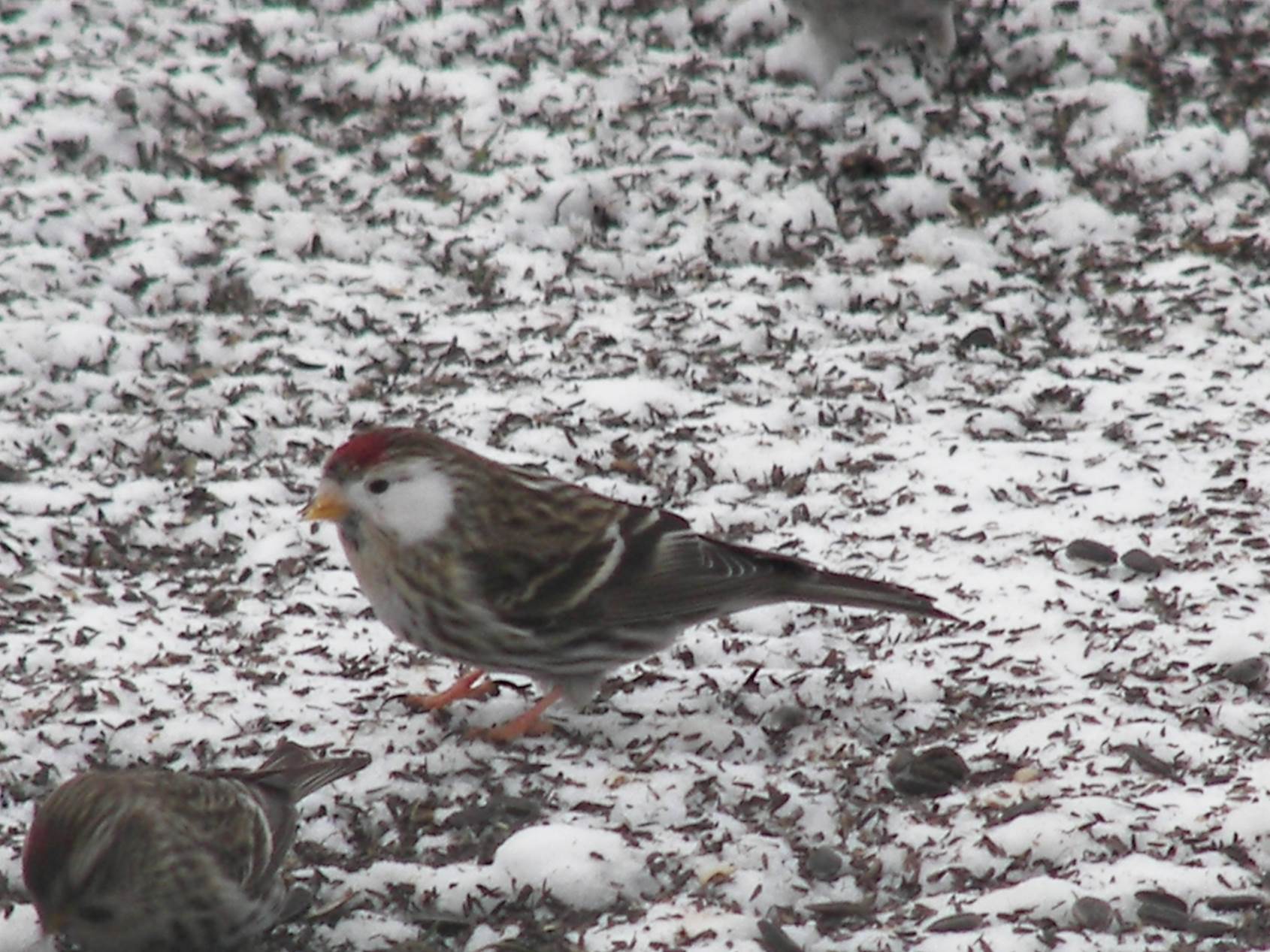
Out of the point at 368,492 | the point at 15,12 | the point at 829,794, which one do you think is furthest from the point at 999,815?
the point at 15,12

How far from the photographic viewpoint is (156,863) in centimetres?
329

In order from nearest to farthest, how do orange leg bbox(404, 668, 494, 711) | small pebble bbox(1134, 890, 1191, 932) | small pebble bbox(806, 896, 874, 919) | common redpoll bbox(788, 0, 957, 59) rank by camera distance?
small pebble bbox(1134, 890, 1191, 932) → small pebble bbox(806, 896, 874, 919) → orange leg bbox(404, 668, 494, 711) → common redpoll bbox(788, 0, 957, 59)

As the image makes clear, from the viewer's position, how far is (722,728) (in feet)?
13.8

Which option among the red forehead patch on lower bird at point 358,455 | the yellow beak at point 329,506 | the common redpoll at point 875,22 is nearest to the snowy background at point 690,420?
the common redpoll at point 875,22

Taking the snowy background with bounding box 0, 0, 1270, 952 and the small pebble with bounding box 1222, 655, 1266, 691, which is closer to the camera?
the snowy background with bounding box 0, 0, 1270, 952

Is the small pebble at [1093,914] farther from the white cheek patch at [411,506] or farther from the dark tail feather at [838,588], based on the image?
the white cheek patch at [411,506]

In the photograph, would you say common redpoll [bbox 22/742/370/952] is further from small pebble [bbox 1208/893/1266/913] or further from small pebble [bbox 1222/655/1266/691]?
small pebble [bbox 1222/655/1266/691]

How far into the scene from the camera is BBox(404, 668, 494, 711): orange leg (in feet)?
14.1

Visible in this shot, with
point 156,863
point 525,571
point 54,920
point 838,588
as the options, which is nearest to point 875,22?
point 838,588

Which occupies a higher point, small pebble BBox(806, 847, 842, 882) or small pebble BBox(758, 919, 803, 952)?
small pebble BBox(806, 847, 842, 882)

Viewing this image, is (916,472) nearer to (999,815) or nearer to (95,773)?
(999,815)

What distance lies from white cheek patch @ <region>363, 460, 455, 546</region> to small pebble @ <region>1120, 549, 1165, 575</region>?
6.23 feet

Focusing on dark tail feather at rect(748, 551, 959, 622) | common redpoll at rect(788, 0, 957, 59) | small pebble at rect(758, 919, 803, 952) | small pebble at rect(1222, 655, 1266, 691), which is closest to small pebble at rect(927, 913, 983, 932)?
small pebble at rect(758, 919, 803, 952)

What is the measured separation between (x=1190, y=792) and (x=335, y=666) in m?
2.11
